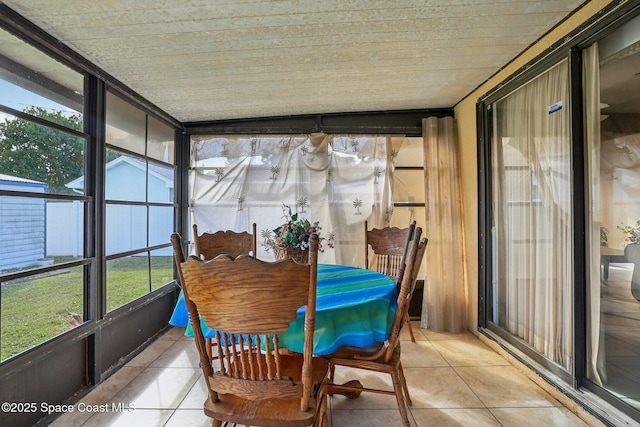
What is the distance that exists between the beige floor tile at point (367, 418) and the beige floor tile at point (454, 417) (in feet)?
→ 0.23

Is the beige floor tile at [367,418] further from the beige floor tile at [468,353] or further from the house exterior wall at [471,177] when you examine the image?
the house exterior wall at [471,177]

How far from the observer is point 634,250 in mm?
1612

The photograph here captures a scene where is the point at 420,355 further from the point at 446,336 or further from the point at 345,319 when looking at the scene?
the point at 345,319

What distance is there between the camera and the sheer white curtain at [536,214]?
79.1 inches

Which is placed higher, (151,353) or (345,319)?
(345,319)

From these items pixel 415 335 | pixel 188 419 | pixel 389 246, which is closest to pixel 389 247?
pixel 389 246

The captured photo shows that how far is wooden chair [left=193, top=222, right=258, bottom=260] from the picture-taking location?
2582 mm

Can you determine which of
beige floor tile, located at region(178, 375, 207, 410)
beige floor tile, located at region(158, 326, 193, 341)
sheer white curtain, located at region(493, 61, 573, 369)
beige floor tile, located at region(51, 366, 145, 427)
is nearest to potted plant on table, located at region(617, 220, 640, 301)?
sheer white curtain, located at region(493, 61, 573, 369)

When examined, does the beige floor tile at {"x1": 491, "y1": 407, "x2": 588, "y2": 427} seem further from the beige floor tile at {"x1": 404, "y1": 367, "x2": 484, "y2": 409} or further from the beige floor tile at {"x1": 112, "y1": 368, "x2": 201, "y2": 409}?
the beige floor tile at {"x1": 112, "y1": 368, "x2": 201, "y2": 409}

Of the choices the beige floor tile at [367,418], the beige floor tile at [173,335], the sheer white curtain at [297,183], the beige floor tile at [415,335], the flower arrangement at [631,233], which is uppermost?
the sheer white curtain at [297,183]

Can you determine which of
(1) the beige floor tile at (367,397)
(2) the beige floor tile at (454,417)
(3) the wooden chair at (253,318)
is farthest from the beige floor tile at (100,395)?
(2) the beige floor tile at (454,417)

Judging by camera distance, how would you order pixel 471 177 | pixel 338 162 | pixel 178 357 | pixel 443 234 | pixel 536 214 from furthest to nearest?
pixel 338 162, pixel 443 234, pixel 471 177, pixel 178 357, pixel 536 214

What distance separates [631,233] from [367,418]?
1737 mm

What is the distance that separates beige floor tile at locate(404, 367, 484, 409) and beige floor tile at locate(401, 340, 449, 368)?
0.08 metres
